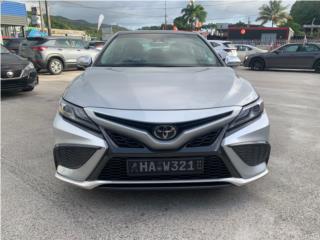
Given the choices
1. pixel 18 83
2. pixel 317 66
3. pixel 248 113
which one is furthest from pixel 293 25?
pixel 248 113

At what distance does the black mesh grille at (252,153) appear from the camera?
274cm

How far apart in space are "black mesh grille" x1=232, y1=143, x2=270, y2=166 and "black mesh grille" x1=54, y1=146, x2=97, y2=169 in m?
1.11

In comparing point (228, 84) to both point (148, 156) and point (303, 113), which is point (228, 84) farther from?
point (303, 113)

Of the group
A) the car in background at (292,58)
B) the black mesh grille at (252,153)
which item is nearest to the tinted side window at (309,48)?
the car in background at (292,58)

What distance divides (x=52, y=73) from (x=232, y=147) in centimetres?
1286

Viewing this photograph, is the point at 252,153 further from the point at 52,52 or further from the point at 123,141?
the point at 52,52

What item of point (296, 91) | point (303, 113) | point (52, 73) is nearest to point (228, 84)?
point (303, 113)

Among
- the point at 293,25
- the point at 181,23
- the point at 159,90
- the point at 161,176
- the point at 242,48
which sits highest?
the point at 159,90

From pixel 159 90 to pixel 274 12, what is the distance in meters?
83.7

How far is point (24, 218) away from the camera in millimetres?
2838

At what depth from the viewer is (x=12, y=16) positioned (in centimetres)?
3397

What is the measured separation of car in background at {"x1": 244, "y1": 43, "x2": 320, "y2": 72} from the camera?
1577 centimetres

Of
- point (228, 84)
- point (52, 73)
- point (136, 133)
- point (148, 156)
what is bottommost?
point (52, 73)

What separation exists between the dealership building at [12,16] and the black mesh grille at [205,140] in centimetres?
3408
